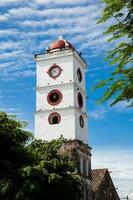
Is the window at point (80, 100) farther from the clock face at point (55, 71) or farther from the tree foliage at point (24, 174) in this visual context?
the tree foliage at point (24, 174)

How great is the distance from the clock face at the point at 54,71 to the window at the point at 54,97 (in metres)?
2.09

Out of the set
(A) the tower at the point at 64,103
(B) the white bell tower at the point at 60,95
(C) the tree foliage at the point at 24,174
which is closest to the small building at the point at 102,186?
(A) the tower at the point at 64,103

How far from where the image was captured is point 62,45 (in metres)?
52.3

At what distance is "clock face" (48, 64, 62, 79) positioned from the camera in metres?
51.6

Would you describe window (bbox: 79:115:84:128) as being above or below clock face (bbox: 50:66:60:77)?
below

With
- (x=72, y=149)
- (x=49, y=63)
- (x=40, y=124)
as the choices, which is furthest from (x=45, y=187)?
(x=49, y=63)

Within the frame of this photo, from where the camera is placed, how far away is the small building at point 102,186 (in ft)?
173

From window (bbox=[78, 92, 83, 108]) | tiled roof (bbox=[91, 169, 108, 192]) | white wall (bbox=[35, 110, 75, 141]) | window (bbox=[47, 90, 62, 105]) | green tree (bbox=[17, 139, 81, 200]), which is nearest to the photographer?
green tree (bbox=[17, 139, 81, 200])

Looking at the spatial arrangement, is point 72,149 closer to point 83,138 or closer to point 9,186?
point 83,138

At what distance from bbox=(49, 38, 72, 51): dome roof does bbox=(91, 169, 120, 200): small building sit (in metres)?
17.2

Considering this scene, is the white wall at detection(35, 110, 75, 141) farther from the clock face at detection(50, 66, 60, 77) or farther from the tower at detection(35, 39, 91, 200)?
the clock face at detection(50, 66, 60, 77)

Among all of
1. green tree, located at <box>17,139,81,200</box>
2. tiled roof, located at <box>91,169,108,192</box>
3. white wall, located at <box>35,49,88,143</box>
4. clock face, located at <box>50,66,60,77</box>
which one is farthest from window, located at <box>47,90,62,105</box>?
green tree, located at <box>17,139,81,200</box>

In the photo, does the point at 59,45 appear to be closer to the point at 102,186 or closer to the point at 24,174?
the point at 102,186

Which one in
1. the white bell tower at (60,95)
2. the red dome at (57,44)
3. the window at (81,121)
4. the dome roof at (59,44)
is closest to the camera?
the white bell tower at (60,95)
